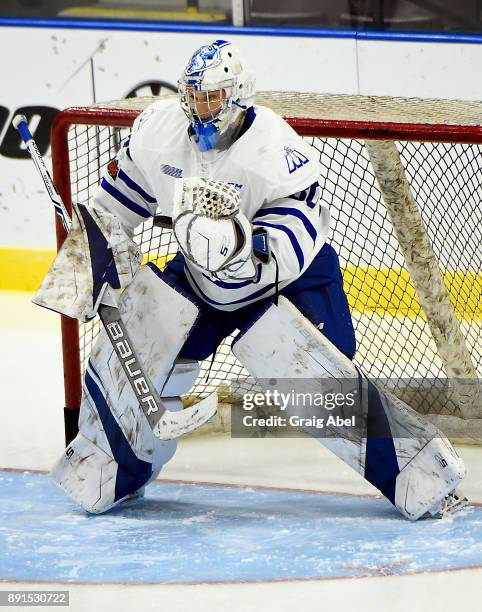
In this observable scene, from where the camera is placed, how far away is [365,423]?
3.21m

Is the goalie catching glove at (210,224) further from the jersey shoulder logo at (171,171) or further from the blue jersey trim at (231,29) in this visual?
the blue jersey trim at (231,29)

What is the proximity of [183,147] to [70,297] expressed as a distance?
→ 1.38 ft

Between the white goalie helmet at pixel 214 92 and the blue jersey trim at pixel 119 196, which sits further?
the blue jersey trim at pixel 119 196

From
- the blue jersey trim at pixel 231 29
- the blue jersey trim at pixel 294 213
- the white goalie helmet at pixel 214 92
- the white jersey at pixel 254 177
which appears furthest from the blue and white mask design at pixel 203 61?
the blue jersey trim at pixel 231 29

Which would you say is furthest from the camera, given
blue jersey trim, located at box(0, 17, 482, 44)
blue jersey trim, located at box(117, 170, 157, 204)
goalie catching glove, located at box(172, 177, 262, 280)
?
blue jersey trim, located at box(0, 17, 482, 44)

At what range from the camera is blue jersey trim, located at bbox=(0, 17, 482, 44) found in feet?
16.1

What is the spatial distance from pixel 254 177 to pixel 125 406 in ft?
2.05

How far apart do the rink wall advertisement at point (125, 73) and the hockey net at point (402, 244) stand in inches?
16.2

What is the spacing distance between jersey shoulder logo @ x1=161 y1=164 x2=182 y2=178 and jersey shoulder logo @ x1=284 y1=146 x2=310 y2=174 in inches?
9.8

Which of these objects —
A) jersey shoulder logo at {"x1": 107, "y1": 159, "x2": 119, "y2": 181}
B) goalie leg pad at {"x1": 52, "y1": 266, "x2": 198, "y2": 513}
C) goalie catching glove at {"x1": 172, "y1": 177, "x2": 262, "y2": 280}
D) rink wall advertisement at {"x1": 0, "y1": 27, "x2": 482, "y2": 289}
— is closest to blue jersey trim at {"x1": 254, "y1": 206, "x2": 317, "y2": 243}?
goalie catching glove at {"x1": 172, "y1": 177, "x2": 262, "y2": 280}

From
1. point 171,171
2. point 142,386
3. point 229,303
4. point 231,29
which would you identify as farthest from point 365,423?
point 231,29

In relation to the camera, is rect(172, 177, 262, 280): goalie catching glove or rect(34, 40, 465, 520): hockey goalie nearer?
rect(172, 177, 262, 280): goalie catching glove

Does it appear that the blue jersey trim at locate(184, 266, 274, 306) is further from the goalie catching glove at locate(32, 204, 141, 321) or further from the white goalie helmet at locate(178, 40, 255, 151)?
the white goalie helmet at locate(178, 40, 255, 151)

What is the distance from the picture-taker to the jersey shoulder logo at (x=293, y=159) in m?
3.07
